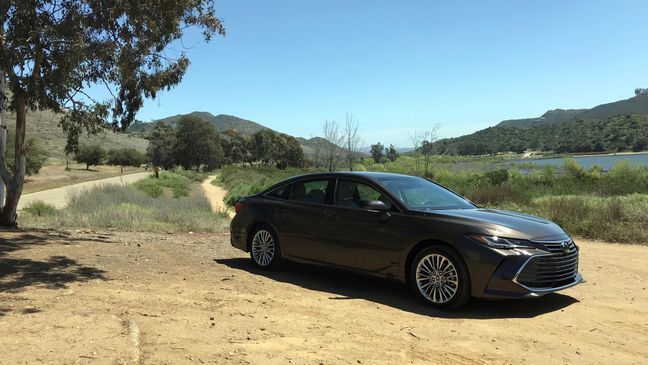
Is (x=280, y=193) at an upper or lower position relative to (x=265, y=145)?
lower

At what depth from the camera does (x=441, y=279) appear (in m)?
6.19

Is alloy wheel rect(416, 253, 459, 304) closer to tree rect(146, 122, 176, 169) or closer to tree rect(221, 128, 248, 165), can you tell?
tree rect(146, 122, 176, 169)

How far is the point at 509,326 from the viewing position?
5574 millimetres

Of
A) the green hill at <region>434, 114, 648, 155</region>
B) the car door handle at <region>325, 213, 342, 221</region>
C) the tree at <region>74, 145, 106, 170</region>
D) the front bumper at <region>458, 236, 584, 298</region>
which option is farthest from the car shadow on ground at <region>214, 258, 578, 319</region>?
the tree at <region>74, 145, 106, 170</region>

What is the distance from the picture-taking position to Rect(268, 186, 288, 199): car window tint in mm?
8438

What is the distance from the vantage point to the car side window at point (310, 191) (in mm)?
7852

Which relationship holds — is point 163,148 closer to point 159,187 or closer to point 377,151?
point 377,151

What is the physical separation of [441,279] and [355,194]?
1854 millimetres

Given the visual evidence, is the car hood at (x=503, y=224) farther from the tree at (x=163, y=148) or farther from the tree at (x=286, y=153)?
the tree at (x=286, y=153)

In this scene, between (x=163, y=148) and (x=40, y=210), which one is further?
(x=163, y=148)

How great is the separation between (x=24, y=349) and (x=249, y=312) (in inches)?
86.7

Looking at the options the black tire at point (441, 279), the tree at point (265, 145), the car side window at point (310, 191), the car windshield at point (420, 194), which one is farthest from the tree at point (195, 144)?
the black tire at point (441, 279)

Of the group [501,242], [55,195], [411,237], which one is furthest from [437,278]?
[55,195]

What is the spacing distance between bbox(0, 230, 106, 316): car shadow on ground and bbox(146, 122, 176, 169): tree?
95.3 m
